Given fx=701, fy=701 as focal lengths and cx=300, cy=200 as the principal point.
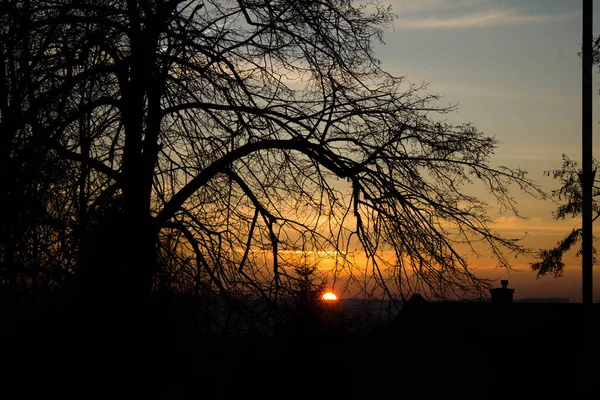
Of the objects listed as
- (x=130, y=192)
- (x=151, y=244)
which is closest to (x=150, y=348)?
(x=151, y=244)

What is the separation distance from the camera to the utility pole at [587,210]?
30.6 ft

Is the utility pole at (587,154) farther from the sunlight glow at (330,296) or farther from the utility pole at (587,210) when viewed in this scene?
the sunlight glow at (330,296)

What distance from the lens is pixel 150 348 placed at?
10.8 meters

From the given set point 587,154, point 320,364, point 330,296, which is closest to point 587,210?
point 587,154

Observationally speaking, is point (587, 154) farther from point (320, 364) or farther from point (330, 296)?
point (320, 364)

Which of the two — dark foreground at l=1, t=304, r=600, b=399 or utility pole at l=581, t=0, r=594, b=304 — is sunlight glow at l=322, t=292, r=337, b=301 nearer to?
dark foreground at l=1, t=304, r=600, b=399

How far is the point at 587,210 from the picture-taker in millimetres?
9750

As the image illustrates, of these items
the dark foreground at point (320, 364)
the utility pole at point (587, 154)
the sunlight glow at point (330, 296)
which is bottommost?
the dark foreground at point (320, 364)

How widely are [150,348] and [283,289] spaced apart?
7.31ft

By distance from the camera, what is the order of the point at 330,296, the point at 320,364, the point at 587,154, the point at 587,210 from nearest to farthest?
1. the point at 587,210
2. the point at 587,154
3. the point at 330,296
4. the point at 320,364

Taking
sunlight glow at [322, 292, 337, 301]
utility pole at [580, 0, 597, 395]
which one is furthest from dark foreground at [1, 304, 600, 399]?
sunlight glow at [322, 292, 337, 301]

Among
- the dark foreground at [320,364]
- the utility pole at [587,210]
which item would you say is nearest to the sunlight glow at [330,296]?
the dark foreground at [320,364]

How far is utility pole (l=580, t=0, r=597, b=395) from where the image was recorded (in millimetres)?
9336

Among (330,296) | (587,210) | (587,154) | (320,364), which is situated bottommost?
(320,364)
